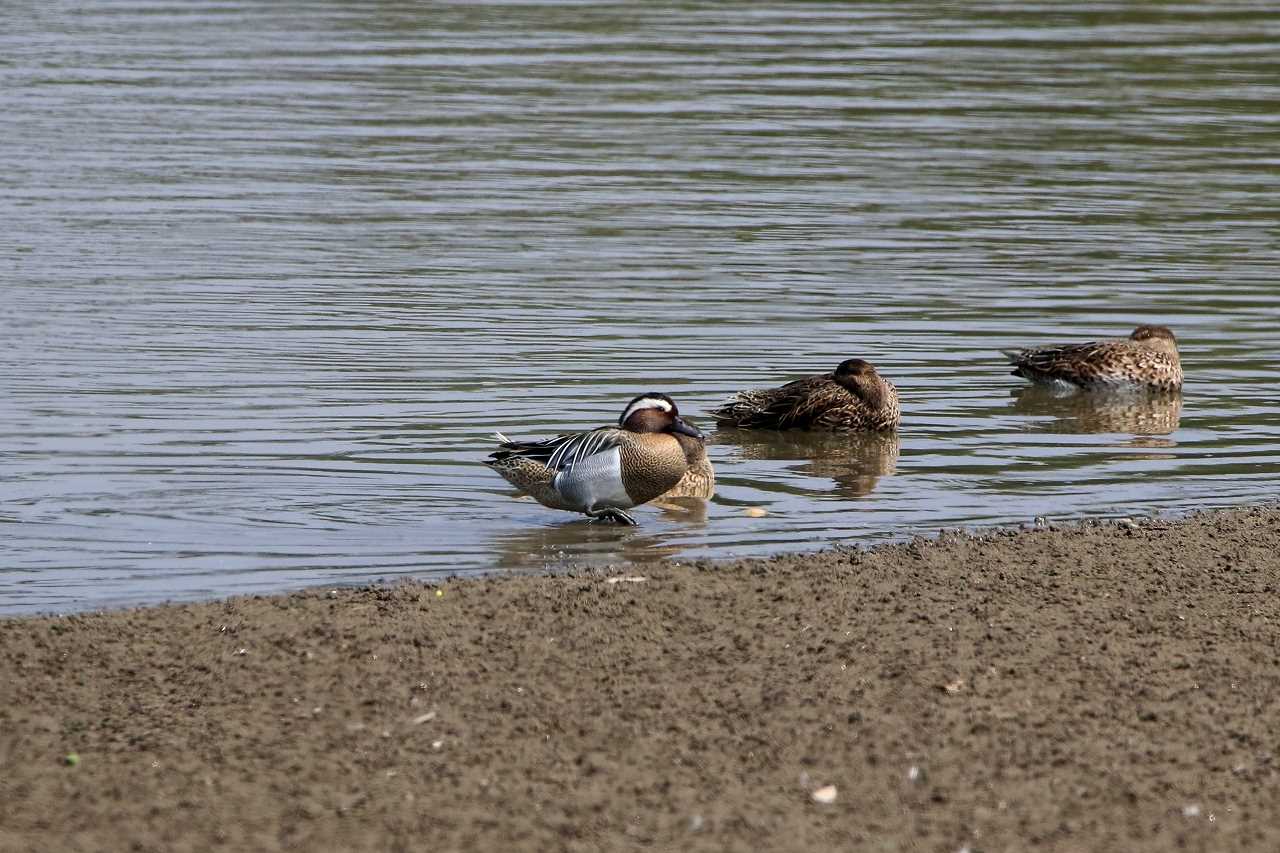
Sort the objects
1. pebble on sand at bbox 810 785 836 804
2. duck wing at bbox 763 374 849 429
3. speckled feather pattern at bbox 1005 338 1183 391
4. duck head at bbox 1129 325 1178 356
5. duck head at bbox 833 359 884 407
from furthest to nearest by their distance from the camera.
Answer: duck head at bbox 1129 325 1178 356 < speckled feather pattern at bbox 1005 338 1183 391 < duck wing at bbox 763 374 849 429 < duck head at bbox 833 359 884 407 < pebble on sand at bbox 810 785 836 804

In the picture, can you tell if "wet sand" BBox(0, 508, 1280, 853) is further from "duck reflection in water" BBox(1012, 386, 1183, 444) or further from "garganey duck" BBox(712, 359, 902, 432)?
"duck reflection in water" BBox(1012, 386, 1183, 444)

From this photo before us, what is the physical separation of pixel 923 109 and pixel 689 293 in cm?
1252

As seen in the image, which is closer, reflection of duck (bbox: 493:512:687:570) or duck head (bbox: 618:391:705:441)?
reflection of duck (bbox: 493:512:687:570)

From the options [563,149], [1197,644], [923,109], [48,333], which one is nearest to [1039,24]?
[923,109]

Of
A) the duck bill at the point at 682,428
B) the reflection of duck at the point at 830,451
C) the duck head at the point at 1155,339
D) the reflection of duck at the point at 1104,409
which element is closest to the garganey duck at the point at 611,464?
the duck bill at the point at 682,428

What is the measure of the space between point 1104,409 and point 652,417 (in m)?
5.05

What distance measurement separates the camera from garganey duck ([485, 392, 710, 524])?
38.1 ft

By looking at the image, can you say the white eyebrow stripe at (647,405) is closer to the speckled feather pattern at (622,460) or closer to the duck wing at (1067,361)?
the speckled feather pattern at (622,460)

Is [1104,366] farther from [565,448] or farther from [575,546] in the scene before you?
[575,546]

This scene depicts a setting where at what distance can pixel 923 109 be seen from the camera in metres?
30.6

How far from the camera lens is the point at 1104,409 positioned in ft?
51.5

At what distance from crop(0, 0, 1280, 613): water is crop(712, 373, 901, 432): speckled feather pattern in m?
0.19

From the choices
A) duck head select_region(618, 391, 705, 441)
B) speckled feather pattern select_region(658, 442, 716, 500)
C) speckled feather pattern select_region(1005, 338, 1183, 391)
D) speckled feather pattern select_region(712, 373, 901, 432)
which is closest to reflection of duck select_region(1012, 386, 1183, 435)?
speckled feather pattern select_region(1005, 338, 1183, 391)

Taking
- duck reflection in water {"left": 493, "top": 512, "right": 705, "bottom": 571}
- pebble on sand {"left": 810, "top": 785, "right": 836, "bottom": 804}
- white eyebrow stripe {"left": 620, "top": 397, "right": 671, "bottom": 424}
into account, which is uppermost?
white eyebrow stripe {"left": 620, "top": 397, "right": 671, "bottom": 424}
